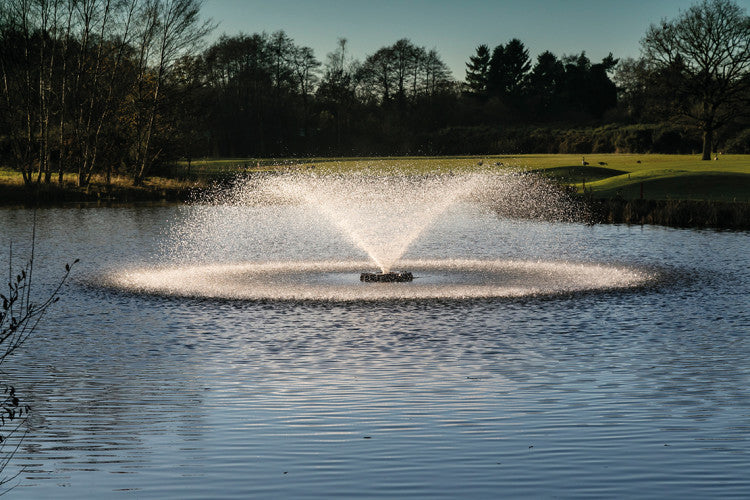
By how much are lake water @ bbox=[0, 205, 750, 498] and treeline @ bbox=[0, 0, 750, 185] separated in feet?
75.1

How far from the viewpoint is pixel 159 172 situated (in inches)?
3095

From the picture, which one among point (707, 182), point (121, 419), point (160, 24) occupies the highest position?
point (160, 24)

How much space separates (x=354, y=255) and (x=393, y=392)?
71.9 feet

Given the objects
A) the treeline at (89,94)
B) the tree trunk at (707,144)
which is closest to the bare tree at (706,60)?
the tree trunk at (707,144)

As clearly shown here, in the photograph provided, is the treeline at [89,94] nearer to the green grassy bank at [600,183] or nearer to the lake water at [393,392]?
the green grassy bank at [600,183]

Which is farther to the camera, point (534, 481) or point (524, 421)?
point (524, 421)

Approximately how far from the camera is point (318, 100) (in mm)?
130250

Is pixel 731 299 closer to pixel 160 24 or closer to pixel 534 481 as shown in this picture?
pixel 534 481

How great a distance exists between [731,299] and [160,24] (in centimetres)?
5720

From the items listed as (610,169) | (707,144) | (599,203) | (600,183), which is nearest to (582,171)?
(610,169)

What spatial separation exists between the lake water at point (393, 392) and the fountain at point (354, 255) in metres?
0.52

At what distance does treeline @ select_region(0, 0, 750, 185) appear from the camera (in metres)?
66.6

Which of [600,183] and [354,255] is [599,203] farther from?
[354,255]

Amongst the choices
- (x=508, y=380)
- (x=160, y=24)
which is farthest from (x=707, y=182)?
(x=508, y=380)
